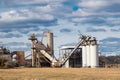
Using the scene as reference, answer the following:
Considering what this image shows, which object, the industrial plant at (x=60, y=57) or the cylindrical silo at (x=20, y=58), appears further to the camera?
the cylindrical silo at (x=20, y=58)

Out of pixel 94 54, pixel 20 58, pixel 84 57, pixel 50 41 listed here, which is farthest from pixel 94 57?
pixel 20 58

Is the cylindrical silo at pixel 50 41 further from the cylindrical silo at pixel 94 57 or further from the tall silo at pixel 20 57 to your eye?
the cylindrical silo at pixel 94 57

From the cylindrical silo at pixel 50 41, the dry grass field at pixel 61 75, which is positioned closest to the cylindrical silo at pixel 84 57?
the cylindrical silo at pixel 50 41

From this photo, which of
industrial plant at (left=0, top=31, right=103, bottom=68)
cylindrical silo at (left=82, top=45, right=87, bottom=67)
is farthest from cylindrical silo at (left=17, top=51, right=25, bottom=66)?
cylindrical silo at (left=82, top=45, right=87, bottom=67)

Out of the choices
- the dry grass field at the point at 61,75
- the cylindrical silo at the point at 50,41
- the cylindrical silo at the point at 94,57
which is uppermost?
the cylindrical silo at the point at 50,41

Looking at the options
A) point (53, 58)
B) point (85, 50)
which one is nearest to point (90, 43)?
point (85, 50)

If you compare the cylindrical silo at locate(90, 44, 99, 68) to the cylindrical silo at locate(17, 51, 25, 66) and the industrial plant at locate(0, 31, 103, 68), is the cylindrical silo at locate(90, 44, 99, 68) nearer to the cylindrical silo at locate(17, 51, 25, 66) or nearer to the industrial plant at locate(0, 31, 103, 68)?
the industrial plant at locate(0, 31, 103, 68)

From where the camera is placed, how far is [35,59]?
129m

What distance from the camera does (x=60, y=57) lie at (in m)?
126

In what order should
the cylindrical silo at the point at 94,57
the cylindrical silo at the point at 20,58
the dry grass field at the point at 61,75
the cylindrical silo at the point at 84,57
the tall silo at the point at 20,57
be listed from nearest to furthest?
the dry grass field at the point at 61,75
the cylindrical silo at the point at 94,57
the cylindrical silo at the point at 84,57
the cylindrical silo at the point at 20,58
the tall silo at the point at 20,57

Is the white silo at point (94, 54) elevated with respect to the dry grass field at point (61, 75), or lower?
elevated

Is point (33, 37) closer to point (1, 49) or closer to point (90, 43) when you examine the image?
point (1, 49)

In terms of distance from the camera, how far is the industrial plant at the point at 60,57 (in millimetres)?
120000

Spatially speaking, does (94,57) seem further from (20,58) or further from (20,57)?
(20,57)
